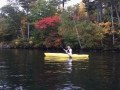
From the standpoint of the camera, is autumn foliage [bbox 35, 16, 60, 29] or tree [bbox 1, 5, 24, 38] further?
tree [bbox 1, 5, 24, 38]

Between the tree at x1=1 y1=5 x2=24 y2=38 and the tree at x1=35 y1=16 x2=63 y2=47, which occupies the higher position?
the tree at x1=1 y1=5 x2=24 y2=38

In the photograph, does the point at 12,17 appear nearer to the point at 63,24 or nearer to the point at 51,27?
the point at 51,27

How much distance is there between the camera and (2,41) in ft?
218

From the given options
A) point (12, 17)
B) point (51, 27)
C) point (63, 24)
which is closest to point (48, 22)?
point (51, 27)

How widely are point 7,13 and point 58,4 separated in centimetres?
1394

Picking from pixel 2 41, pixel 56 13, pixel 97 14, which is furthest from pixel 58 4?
pixel 2 41

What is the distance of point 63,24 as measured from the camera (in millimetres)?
48031

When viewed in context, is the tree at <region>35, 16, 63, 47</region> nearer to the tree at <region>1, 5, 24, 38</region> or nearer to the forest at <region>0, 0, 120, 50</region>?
the forest at <region>0, 0, 120, 50</region>

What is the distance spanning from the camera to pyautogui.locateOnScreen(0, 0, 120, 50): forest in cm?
4659

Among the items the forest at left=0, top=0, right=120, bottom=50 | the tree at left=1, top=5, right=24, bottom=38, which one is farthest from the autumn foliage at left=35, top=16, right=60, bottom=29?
the tree at left=1, top=5, right=24, bottom=38

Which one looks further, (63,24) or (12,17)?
(12,17)

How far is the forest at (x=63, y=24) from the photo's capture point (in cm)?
4659

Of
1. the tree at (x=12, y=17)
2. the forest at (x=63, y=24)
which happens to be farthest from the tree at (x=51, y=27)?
the tree at (x=12, y=17)

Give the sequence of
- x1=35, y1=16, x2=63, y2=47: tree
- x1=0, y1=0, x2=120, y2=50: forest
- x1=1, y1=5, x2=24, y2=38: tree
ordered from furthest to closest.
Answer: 1. x1=1, y1=5, x2=24, y2=38: tree
2. x1=35, y1=16, x2=63, y2=47: tree
3. x1=0, y1=0, x2=120, y2=50: forest
